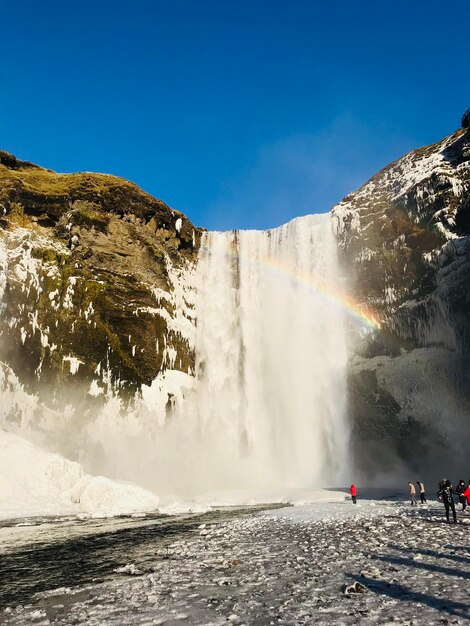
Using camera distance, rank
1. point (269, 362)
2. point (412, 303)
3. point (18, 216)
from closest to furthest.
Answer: point (18, 216)
point (412, 303)
point (269, 362)

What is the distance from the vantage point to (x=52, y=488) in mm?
29266

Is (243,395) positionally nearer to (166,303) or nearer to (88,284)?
(166,303)

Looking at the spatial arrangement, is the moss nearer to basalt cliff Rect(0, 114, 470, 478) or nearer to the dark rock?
basalt cliff Rect(0, 114, 470, 478)

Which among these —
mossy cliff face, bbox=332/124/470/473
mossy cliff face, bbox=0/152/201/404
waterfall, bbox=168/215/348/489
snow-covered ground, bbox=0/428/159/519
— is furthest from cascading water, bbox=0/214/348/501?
snow-covered ground, bbox=0/428/159/519

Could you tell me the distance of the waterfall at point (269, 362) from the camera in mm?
41219

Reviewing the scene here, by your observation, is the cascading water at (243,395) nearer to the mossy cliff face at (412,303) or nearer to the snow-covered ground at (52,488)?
the mossy cliff face at (412,303)

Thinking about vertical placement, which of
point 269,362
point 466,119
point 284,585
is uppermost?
point 466,119

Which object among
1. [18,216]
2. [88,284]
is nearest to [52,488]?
[88,284]

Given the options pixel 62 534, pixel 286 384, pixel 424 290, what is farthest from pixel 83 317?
pixel 424 290

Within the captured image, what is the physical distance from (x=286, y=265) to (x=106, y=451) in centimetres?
2567

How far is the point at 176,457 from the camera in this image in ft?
133

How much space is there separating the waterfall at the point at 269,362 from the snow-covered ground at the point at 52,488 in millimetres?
12032

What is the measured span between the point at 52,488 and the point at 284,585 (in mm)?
26025

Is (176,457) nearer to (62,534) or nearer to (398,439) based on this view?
(398,439)
